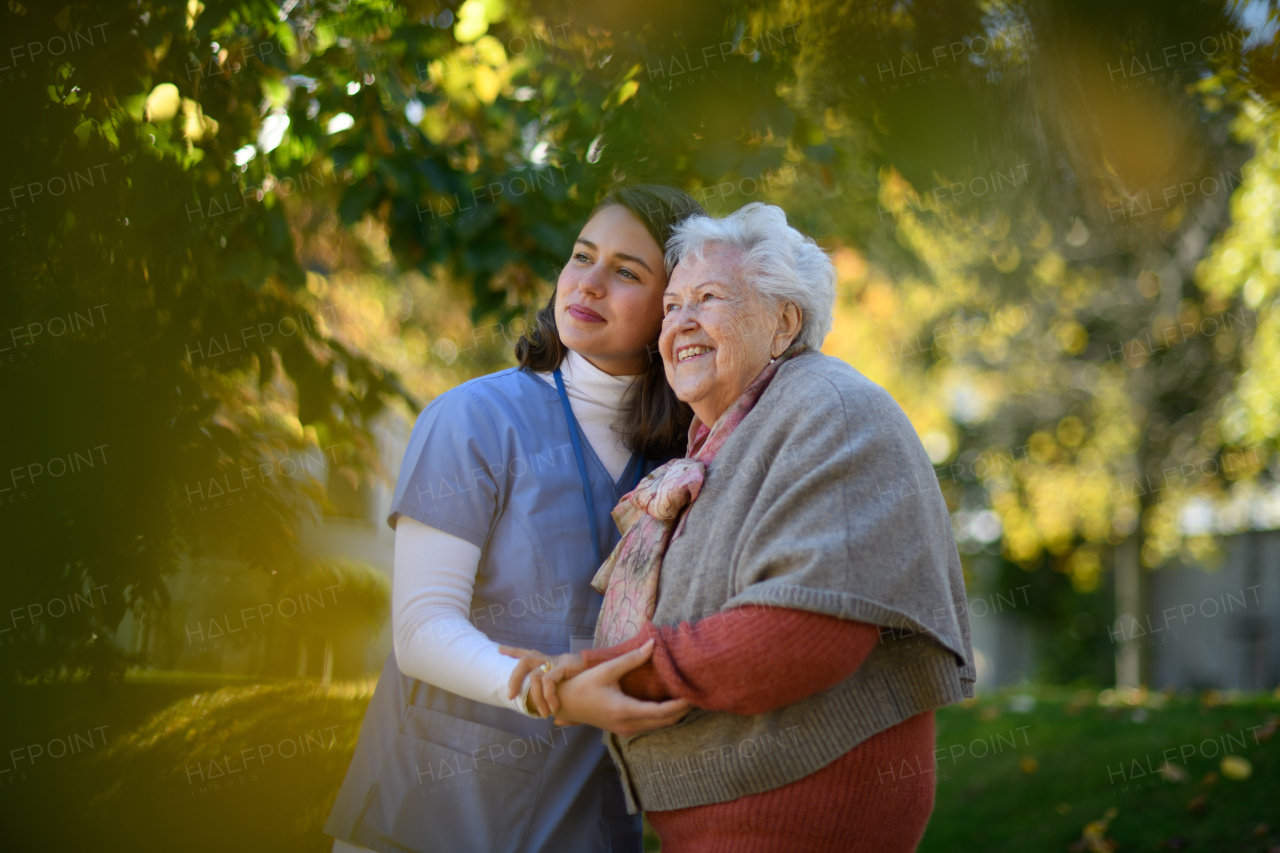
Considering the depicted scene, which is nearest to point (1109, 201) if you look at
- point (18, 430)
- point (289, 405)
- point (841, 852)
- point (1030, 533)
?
point (841, 852)

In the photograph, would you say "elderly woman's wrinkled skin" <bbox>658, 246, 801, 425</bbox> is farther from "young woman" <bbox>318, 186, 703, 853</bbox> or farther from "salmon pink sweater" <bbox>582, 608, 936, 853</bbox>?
"salmon pink sweater" <bbox>582, 608, 936, 853</bbox>

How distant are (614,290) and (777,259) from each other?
0.44m

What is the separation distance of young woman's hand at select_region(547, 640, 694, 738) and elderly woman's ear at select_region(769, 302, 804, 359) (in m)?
0.64

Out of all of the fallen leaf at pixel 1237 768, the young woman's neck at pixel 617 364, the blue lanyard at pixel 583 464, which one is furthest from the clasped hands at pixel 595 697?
the fallen leaf at pixel 1237 768

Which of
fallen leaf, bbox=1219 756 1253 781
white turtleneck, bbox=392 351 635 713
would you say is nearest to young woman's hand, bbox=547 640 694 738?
white turtleneck, bbox=392 351 635 713

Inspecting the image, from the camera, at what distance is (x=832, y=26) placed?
1177 mm

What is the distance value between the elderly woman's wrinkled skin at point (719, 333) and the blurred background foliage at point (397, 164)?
11.5 inches

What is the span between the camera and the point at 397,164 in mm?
3047

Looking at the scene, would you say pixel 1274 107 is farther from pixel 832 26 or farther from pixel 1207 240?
pixel 1207 240

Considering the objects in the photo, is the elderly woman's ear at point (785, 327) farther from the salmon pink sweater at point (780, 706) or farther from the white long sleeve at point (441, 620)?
the white long sleeve at point (441, 620)

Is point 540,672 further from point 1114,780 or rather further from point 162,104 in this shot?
point 1114,780

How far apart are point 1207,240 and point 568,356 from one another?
308 inches

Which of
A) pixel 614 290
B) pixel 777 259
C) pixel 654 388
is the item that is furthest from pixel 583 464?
pixel 777 259

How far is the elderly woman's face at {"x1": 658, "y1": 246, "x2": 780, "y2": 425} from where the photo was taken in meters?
1.83
